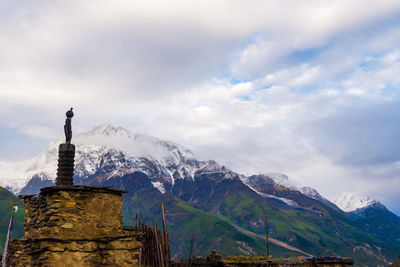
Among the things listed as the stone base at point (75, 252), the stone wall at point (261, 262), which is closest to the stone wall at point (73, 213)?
the stone base at point (75, 252)

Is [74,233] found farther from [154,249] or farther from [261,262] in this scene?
[261,262]

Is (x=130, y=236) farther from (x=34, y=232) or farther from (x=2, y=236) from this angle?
(x=2, y=236)

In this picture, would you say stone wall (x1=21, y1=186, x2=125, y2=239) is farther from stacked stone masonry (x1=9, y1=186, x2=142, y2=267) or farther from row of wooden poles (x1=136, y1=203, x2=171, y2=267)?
row of wooden poles (x1=136, y1=203, x2=171, y2=267)

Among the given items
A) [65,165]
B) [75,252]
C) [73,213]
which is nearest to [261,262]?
[65,165]

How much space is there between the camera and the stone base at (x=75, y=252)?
45.4 ft

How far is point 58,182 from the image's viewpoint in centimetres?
1914

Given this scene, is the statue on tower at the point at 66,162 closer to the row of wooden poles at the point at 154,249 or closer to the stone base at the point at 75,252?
the row of wooden poles at the point at 154,249

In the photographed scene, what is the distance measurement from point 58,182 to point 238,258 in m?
14.3

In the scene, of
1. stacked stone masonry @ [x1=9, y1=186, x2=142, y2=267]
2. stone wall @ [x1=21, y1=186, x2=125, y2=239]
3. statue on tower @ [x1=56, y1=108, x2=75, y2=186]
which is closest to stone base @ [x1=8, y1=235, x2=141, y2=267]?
stacked stone masonry @ [x1=9, y1=186, x2=142, y2=267]

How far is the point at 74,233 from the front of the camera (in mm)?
14445

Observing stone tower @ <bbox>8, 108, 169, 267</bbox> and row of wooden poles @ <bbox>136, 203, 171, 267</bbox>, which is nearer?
stone tower @ <bbox>8, 108, 169, 267</bbox>

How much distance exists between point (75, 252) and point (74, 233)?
69cm

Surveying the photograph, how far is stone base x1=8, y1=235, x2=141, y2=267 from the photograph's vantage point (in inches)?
544

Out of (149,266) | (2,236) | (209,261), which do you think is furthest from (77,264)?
(2,236)
